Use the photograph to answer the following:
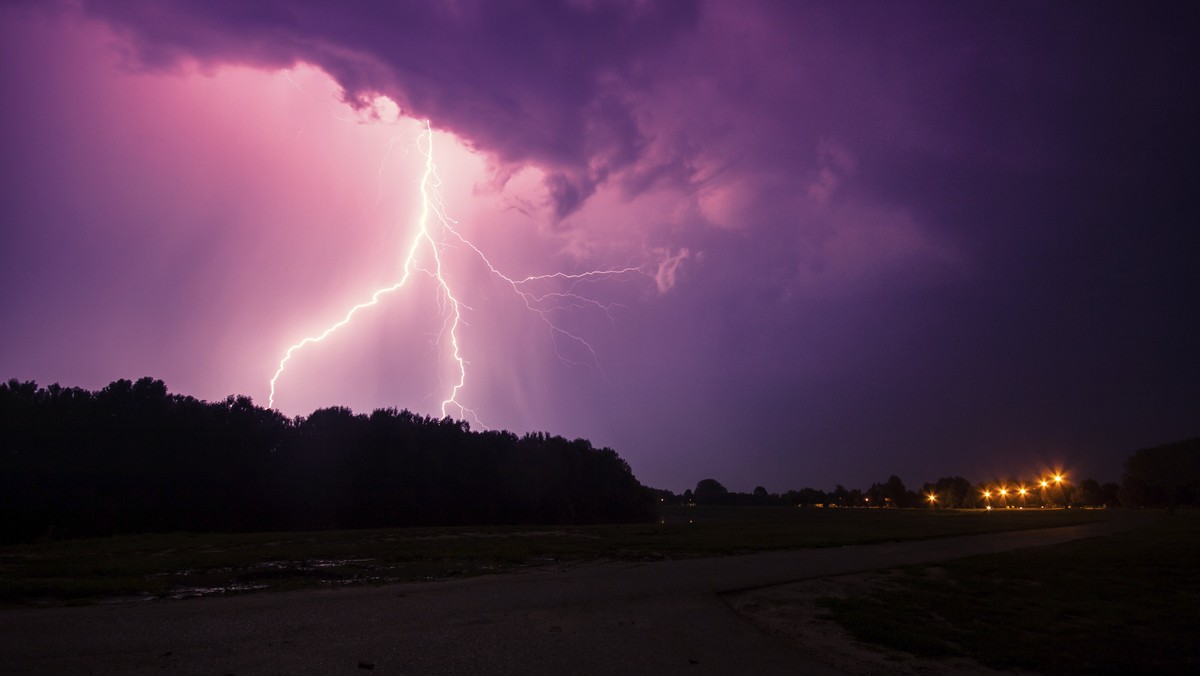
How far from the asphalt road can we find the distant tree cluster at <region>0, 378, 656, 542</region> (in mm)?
41457

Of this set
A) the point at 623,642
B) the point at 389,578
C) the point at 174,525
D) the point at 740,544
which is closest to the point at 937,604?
the point at 623,642

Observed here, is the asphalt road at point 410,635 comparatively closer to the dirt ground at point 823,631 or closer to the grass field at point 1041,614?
the dirt ground at point 823,631

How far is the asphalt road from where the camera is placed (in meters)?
6.83

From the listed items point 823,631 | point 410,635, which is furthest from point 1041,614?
point 410,635

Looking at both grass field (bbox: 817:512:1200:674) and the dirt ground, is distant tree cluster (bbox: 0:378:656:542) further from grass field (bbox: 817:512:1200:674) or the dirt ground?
grass field (bbox: 817:512:1200:674)

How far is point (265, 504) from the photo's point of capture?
58.7 m

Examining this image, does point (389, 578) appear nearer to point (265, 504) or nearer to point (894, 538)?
point (894, 538)

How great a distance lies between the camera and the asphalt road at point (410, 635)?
6828 millimetres

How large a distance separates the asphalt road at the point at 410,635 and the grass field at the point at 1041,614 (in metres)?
2.77

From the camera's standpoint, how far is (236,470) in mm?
61438

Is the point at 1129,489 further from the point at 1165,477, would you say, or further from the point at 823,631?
the point at 823,631

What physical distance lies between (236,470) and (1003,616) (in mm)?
65283

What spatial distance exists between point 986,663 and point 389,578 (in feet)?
38.2

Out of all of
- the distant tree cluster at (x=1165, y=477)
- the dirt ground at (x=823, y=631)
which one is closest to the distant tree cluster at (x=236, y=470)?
the dirt ground at (x=823, y=631)
